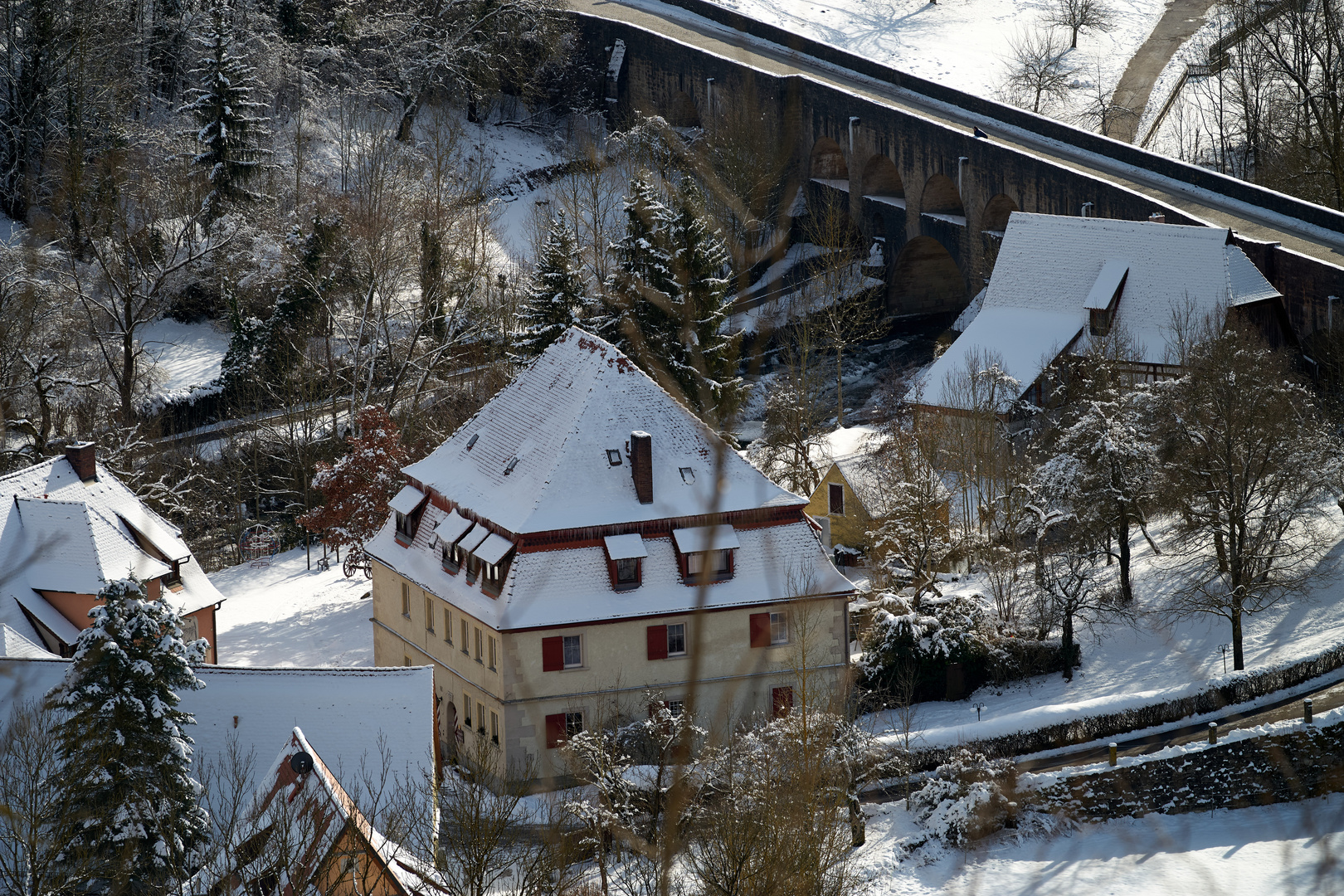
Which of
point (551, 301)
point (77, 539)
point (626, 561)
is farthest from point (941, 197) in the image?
point (77, 539)

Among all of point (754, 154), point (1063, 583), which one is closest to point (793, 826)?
point (1063, 583)

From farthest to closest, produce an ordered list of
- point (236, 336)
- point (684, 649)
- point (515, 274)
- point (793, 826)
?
point (515, 274) < point (236, 336) < point (684, 649) < point (793, 826)

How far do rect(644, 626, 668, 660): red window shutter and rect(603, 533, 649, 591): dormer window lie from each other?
982 millimetres

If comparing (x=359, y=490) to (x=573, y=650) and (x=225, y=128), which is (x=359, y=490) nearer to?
(x=573, y=650)

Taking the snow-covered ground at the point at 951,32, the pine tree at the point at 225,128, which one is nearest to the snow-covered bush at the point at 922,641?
the pine tree at the point at 225,128

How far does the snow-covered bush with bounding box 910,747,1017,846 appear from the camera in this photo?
30125mm

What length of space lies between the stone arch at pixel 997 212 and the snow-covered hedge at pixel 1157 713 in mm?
26655

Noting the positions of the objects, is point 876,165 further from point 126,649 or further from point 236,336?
point 126,649

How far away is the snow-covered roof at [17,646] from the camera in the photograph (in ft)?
100

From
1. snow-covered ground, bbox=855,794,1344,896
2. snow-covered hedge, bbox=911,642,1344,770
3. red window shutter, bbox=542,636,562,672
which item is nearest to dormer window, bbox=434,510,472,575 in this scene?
red window shutter, bbox=542,636,562,672

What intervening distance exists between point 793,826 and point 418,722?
7.82 metres

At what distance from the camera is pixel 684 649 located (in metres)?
33.0

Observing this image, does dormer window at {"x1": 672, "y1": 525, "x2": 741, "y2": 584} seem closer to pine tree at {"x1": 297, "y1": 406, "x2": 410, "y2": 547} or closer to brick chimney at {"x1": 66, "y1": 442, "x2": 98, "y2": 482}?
pine tree at {"x1": 297, "y1": 406, "x2": 410, "y2": 547}

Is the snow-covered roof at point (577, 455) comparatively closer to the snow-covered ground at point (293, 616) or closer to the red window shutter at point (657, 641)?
the red window shutter at point (657, 641)
